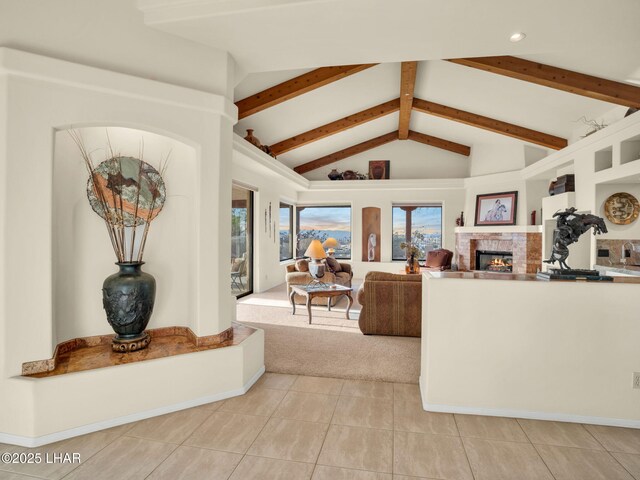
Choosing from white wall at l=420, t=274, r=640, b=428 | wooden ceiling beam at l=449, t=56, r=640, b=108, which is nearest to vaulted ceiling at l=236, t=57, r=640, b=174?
wooden ceiling beam at l=449, t=56, r=640, b=108

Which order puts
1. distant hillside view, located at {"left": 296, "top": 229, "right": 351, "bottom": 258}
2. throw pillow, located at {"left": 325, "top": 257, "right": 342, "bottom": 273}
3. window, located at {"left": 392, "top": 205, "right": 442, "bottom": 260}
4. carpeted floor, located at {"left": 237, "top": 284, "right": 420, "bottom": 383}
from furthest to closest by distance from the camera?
distant hillside view, located at {"left": 296, "top": 229, "right": 351, "bottom": 258}
window, located at {"left": 392, "top": 205, "right": 442, "bottom": 260}
throw pillow, located at {"left": 325, "top": 257, "right": 342, "bottom": 273}
carpeted floor, located at {"left": 237, "top": 284, "right": 420, "bottom": 383}

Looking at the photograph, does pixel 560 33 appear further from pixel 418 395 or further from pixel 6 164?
pixel 6 164

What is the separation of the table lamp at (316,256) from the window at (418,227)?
467 cm

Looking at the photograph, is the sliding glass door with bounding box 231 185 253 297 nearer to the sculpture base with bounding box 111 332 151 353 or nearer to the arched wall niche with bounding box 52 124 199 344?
the arched wall niche with bounding box 52 124 199 344

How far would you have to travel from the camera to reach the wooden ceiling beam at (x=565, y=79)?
4.05 metres

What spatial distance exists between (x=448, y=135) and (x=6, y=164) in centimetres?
830

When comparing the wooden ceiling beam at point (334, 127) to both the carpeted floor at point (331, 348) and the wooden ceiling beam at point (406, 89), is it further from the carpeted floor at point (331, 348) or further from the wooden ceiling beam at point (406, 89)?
the carpeted floor at point (331, 348)

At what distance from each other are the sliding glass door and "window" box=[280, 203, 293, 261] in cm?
187

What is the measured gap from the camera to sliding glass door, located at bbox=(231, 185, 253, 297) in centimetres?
657

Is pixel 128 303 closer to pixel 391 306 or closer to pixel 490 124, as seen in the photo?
pixel 391 306

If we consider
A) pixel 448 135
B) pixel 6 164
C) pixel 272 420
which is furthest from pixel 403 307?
pixel 448 135

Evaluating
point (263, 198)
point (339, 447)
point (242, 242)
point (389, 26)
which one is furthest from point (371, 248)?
point (339, 447)

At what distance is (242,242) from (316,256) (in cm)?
237

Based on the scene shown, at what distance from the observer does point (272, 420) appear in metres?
2.49
